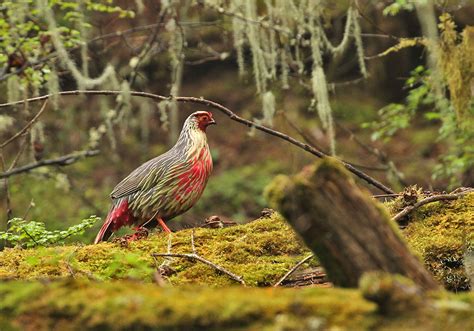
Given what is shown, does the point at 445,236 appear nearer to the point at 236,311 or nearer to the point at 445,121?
the point at 236,311

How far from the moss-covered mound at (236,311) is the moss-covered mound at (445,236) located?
70.9 inches

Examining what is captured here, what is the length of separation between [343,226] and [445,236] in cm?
205

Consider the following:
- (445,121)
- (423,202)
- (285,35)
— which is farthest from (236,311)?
(445,121)

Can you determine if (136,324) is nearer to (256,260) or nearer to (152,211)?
(256,260)

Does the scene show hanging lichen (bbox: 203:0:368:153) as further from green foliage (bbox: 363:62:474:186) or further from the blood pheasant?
the blood pheasant

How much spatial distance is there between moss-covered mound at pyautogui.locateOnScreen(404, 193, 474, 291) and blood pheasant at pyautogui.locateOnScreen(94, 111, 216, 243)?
1747 millimetres

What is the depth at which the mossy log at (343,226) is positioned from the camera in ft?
8.85

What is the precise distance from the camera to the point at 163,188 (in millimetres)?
5820

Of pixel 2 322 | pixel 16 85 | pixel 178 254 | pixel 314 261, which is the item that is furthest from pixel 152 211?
pixel 2 322

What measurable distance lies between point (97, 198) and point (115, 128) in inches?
59.9

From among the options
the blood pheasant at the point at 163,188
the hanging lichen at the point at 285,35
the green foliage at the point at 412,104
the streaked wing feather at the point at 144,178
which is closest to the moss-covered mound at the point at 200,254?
the blood pheasant at the point at 163,188

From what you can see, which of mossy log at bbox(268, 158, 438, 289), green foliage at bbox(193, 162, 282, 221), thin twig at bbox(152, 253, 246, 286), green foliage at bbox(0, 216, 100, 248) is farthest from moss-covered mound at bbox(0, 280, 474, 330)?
green foliage at bbox(193, 162, 282, 221)

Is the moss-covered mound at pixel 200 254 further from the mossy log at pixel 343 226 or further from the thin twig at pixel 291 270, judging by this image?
the mossy log at pixel 343 226

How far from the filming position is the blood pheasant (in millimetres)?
5832
